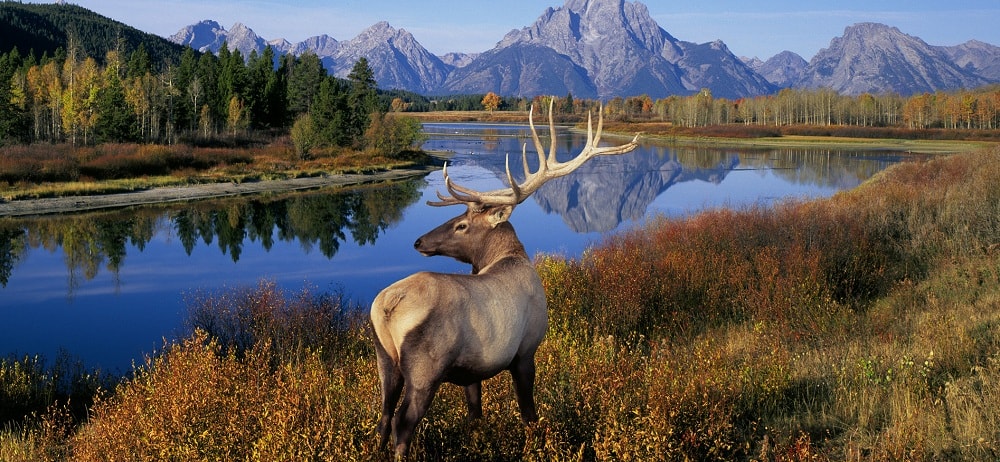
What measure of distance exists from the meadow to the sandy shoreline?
20.3m

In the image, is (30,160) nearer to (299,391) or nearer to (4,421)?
(4,421)

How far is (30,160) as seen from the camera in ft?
126

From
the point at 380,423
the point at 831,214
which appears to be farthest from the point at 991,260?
the point at 380,423

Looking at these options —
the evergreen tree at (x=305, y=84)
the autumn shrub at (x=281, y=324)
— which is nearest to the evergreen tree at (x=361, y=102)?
the evergreen tree at (x=305, y=84)

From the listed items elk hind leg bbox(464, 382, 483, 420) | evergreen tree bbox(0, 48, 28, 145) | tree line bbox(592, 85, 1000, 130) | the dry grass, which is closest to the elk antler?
elk hind leg bbox(464, 382, 483, 420)

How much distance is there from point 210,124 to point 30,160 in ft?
111

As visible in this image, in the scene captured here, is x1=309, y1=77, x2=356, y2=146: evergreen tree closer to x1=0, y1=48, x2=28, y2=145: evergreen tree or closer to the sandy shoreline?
the sandy shoreline

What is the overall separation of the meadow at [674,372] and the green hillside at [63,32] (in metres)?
126

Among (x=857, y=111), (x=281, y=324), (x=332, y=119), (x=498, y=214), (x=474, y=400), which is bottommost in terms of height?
(x=281, y=324)

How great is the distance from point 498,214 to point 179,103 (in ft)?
227

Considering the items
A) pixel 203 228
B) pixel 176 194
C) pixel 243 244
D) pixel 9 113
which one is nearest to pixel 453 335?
pixel 243 244

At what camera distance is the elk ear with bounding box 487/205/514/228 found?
5859 mm

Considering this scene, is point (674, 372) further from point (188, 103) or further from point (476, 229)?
point (188, 103)

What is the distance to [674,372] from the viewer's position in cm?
707
